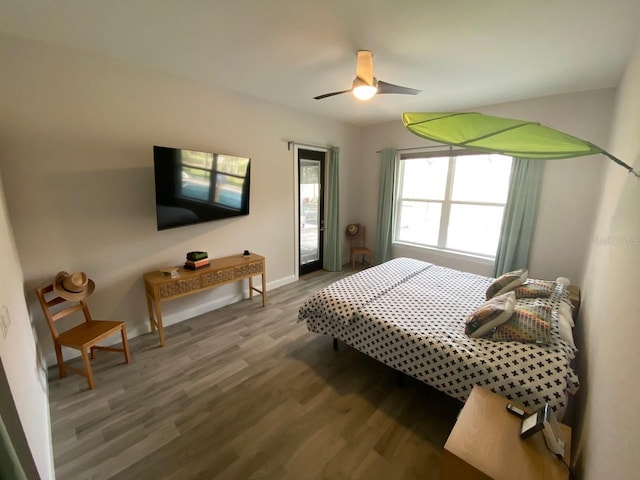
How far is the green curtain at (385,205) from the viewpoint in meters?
4.33

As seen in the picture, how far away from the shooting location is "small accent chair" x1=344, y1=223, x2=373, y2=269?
4.80 meters

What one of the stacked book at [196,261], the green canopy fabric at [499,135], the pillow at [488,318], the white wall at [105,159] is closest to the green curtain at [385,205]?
the white wall at [105,159]

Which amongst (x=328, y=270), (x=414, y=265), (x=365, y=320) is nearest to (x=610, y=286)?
(x=365, y=320)

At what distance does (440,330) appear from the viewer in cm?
→ 183

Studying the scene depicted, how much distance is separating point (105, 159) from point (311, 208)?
265 centimetres

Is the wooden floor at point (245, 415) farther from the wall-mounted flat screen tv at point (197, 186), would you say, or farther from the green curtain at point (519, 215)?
the green curtain at point (519, 215)

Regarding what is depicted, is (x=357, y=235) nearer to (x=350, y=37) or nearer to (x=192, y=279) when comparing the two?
(x=192, y=279)

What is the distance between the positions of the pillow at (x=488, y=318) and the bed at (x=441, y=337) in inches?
2.4

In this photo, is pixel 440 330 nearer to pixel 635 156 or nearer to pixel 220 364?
pixel 635 156

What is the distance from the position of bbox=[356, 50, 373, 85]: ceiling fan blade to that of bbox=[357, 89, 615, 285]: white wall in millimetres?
2250

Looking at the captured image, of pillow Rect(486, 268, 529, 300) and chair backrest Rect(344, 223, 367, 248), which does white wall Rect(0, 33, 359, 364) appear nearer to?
chair backrest Rect(344, 223, 367, 248)

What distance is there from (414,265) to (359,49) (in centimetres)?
229

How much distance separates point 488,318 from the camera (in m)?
1.72

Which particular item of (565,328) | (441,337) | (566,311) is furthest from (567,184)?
(441,337)
